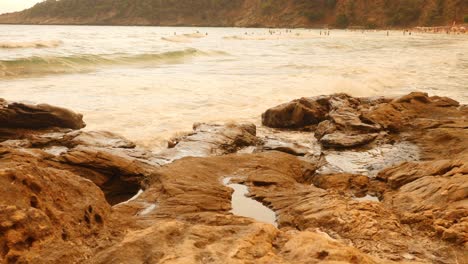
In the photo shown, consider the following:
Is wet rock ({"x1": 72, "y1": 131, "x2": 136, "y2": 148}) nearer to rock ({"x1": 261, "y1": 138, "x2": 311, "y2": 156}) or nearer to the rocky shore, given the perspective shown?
the rocky shore

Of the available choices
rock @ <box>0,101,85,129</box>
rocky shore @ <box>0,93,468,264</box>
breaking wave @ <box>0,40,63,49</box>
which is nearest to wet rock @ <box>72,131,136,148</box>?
rocky shore @ <box>0,93,468,264</box>

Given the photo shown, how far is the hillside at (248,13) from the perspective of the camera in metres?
72.2

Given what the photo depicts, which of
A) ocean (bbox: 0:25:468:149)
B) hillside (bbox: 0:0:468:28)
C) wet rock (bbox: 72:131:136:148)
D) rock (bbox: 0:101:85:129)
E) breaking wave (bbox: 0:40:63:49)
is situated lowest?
ocean (bbox: 0:25:468:149)

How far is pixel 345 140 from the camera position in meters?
6.65

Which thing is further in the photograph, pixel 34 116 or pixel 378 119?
pixel 378 119

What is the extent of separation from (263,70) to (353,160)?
12.5 metres

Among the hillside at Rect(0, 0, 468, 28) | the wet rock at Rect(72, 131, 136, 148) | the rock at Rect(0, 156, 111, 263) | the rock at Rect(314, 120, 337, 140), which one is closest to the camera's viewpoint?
the rock at Rect(0, 156, 111, 263)

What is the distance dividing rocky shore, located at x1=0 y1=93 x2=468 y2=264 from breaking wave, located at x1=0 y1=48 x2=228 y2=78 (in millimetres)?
11046

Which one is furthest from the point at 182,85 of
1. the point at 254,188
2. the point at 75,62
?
the point at 254,188

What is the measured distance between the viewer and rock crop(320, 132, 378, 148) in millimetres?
6559

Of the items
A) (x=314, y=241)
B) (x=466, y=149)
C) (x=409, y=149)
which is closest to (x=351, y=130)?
(x=409, y=149)

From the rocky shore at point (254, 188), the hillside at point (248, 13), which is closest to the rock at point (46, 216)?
the rocky shore at point (254, 188)

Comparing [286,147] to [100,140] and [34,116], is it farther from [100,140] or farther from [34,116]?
[34,116]

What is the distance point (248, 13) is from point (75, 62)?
80.7 meters
